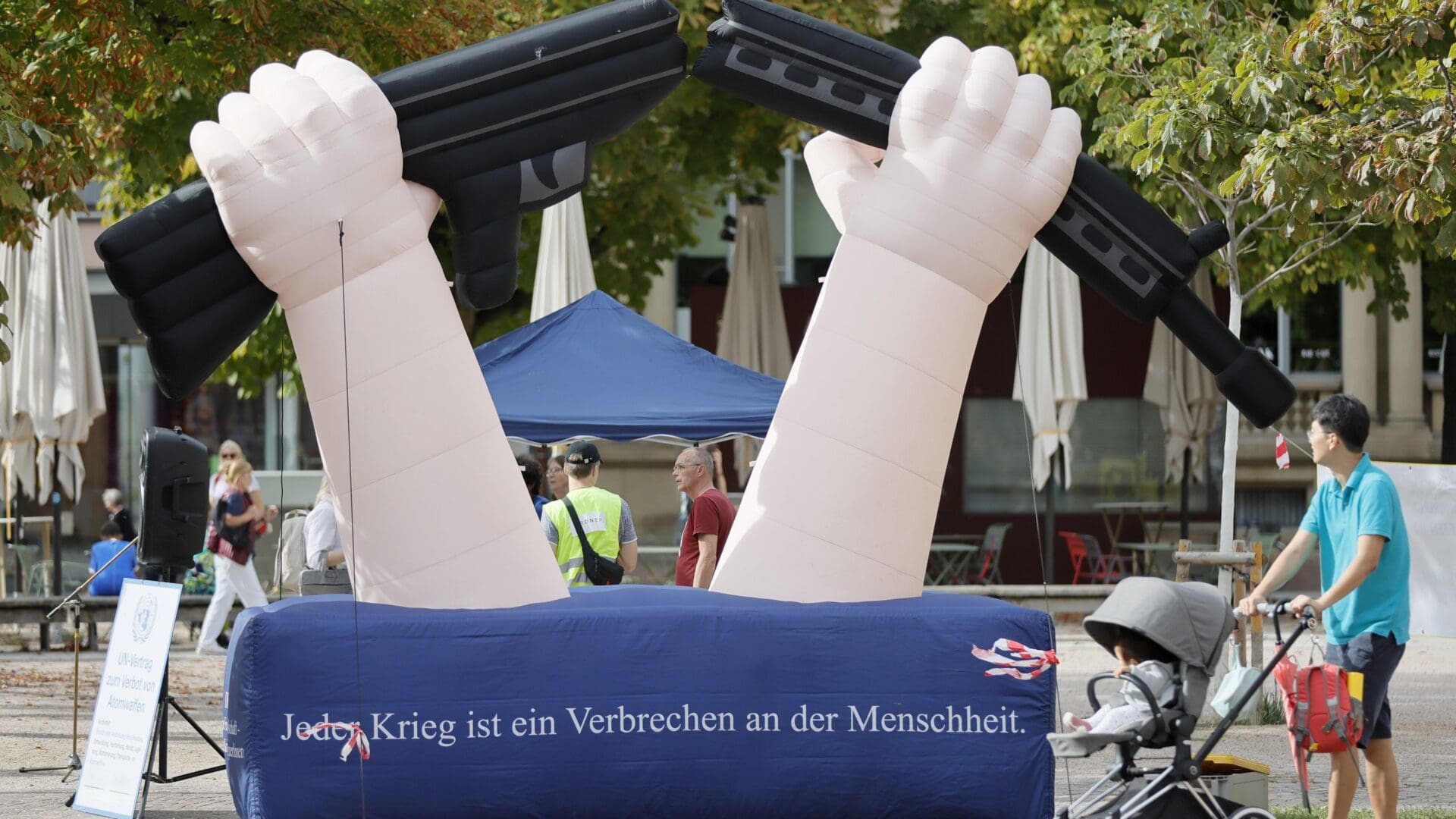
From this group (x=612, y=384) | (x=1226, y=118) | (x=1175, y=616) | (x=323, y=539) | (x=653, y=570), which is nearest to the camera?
(x=1175, y=616)

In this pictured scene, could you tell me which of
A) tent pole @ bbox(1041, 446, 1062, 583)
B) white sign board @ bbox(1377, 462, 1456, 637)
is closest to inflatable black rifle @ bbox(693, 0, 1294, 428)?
white sign board @ bbox(1377, 462, 1456, 637)

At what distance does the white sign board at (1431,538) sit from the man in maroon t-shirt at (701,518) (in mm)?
6320

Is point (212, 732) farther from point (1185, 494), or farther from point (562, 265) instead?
point (1185, 494)

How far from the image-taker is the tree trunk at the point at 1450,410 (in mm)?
18969

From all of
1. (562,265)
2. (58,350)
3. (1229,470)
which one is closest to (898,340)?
(1229,470)

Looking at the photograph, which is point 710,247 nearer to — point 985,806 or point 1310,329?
point 1310,329

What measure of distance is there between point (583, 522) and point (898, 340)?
138 inches

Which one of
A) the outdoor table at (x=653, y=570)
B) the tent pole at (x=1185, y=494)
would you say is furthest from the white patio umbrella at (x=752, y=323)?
the tent pole at (x=1185, y=494)

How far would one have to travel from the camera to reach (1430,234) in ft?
49.6

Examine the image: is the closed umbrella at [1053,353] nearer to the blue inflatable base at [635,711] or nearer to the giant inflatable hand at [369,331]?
the blue inflatable base at [635,711]

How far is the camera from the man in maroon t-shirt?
9.58 m

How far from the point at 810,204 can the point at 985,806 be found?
17.0m

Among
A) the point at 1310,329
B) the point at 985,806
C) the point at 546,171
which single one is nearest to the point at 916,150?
the point at 546,171

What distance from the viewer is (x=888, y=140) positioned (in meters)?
7.13
